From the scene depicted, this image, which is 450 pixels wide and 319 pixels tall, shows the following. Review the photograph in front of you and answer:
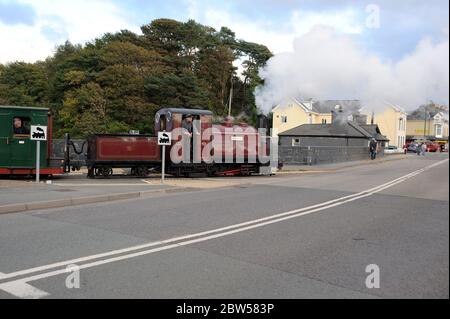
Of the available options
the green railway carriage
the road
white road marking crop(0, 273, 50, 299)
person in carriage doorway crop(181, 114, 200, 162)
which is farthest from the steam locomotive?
white road marking crop(0, 273, 50, 299)

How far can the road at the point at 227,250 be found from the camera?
4902 mm

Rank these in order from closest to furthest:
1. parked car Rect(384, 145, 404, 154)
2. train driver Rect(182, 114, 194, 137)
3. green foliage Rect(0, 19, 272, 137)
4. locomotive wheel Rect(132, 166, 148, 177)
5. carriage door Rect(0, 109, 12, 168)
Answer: carriage door Rect(0, 109, 12, 168) → locomotive wheel Rect(132, 166, 148, 177) → train driver Rect(182, 114, 194, 137) → green foliage Rect(0, 19, 272, 137) → parked car Rect(384, 145, 404, 154)

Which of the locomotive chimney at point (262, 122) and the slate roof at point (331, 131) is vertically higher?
the slate roof at point (331, 131)

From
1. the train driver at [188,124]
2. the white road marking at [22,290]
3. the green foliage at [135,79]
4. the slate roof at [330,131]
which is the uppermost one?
the green foliage at [135,79]

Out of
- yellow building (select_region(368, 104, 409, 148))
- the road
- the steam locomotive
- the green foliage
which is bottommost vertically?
the road

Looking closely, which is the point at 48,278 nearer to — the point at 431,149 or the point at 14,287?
the point at 14,287

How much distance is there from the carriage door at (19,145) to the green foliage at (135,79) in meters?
22.6

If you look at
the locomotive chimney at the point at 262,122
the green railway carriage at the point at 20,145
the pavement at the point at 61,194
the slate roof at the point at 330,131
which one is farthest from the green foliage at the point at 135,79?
the pavement at the point at 61,194

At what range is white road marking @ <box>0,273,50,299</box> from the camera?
472 cm

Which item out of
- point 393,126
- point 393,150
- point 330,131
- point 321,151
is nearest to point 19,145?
point 321,151

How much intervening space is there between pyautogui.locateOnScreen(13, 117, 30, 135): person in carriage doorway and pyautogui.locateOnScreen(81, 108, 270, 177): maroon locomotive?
2474 millimetres

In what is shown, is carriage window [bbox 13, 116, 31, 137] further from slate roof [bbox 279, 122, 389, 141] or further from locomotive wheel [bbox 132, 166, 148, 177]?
slate roof [bbox 279, 122, 389, 141]

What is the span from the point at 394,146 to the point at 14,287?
65.3m

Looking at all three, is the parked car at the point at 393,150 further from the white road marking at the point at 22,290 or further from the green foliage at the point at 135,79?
the white road marking at the point at 22,290
